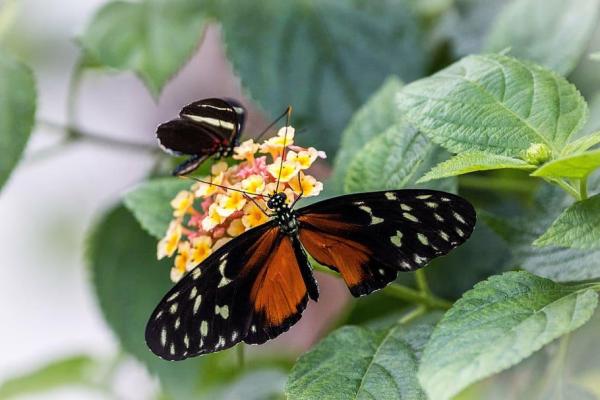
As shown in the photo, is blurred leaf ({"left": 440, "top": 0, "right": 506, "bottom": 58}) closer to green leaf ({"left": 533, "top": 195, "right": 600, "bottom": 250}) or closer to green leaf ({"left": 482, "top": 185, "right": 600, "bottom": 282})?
green leaf ({"left": 482, "top": 185, "right": 600, "bottom": 282})

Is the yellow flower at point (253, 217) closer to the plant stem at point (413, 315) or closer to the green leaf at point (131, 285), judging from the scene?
the plant stem at point (413, 315)

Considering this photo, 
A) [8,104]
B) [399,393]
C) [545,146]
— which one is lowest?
[399,393]

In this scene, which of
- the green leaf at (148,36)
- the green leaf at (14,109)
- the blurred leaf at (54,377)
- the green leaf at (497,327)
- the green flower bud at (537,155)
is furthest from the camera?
the blurred leaf at (54,377)

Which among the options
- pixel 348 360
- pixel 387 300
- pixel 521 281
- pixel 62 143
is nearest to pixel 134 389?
pixel 62 143

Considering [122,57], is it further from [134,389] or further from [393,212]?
[134,389]

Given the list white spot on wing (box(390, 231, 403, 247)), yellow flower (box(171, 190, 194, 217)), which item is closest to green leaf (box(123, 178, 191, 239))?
yellow flower (box(171, 190, 194, 217))

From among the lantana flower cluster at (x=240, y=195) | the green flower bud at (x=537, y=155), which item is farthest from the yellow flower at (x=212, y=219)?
the green flower bud at (x=537, y=155)
